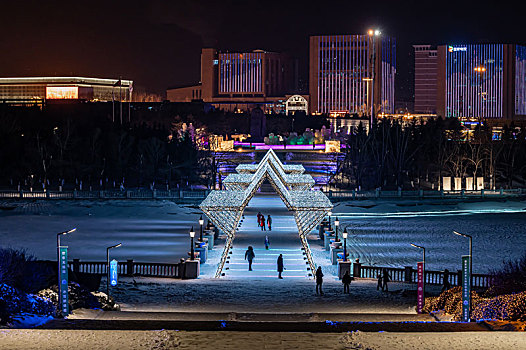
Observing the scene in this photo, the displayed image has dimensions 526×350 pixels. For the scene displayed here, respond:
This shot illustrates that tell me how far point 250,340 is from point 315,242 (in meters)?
23.8

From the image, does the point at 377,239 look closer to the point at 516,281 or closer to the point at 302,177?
the point at 302,177

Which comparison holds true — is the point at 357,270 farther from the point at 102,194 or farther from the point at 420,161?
the point at 420,161

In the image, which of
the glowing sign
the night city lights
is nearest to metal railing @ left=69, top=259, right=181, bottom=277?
the night city lights

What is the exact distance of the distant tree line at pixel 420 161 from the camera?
73812 millimetres

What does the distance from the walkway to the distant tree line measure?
23465mm

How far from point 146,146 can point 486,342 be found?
6182 centimetres

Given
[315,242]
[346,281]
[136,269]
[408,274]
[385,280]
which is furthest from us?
[315,242]

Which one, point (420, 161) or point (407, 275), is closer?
point (407, 275)

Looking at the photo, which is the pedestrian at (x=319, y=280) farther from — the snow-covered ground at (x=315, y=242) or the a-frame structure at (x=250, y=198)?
the snow-covered ground at (x=315, y=242)

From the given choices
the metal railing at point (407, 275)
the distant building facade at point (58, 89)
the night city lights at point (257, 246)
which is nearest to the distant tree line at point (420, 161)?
the night city lights at point (257, 246)

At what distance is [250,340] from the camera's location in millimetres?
15844

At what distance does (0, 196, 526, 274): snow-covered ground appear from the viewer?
114ft

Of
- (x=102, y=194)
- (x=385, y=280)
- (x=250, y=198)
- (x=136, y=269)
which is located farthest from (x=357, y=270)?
(x=102, y=194)

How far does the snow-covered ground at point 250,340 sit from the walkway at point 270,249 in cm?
1235
